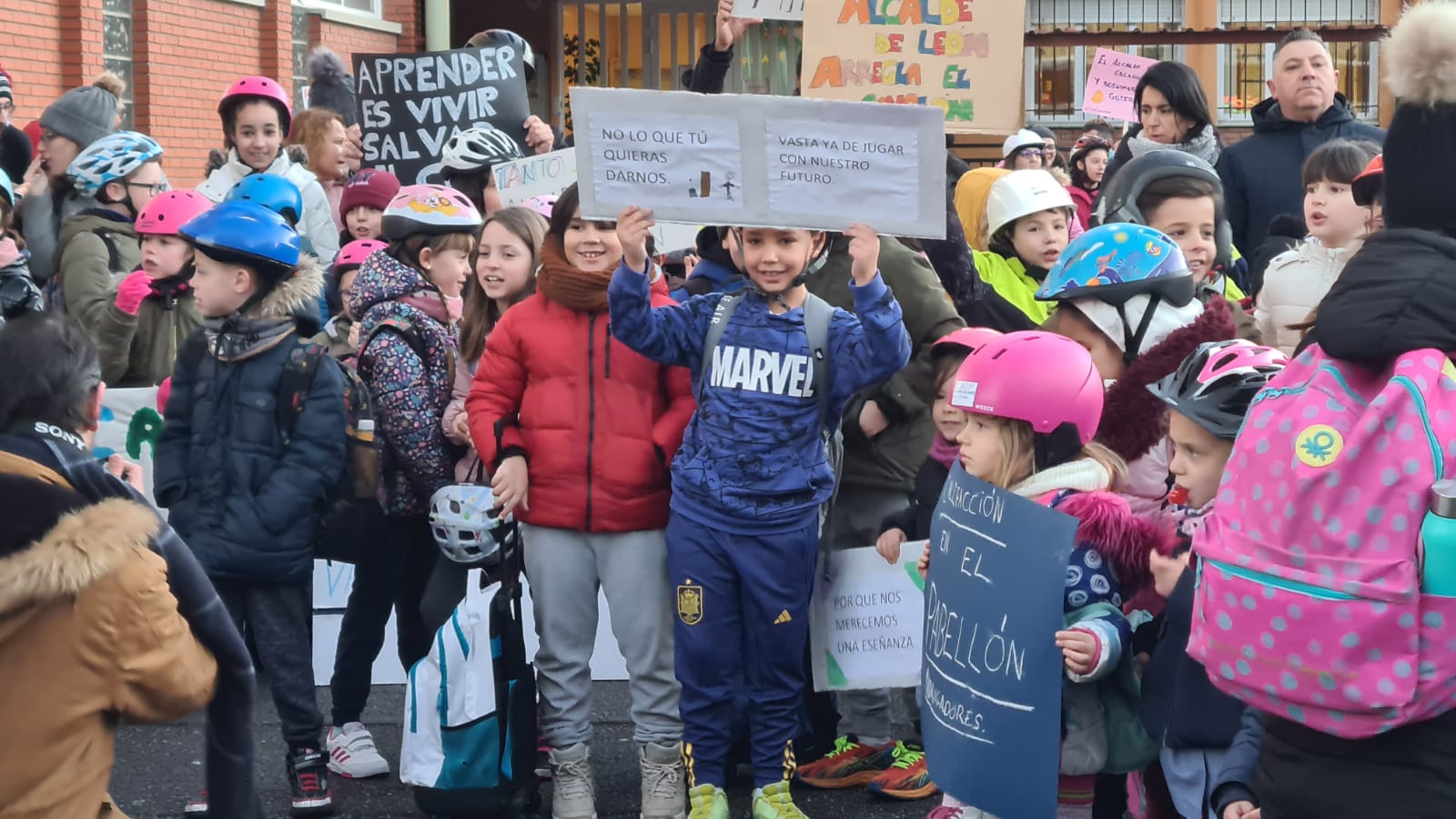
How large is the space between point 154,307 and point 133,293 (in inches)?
3.5

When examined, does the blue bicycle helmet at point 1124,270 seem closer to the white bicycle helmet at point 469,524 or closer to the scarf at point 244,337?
the white bicycle helmet at point 469,524

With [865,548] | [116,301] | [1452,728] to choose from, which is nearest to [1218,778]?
[1452,728]

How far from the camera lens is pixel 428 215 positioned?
5.55 metres

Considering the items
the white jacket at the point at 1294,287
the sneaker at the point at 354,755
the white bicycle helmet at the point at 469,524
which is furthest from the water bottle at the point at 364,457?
the white jacket at the point at 1294,287

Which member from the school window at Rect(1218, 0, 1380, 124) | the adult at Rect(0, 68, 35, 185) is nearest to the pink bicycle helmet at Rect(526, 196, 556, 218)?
the adult at Rect(0, 68, 35, 185)

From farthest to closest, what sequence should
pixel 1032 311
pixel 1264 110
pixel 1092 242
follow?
pixel 1264 110 < pixel 1032 311 < pixel 1092 242

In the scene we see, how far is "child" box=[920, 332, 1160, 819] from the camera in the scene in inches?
132

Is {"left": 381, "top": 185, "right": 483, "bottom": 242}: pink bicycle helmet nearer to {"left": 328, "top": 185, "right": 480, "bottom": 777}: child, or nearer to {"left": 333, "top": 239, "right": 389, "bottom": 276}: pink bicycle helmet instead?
{"left": 328, "top": 185, "right": 480, "bottom": 777}: child

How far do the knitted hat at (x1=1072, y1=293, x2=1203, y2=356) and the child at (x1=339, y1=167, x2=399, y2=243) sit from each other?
4118 millimetres

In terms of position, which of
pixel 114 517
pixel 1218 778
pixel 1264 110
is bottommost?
pixel 1218 778

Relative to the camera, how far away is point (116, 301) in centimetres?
634

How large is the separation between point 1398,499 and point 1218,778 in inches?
32.1

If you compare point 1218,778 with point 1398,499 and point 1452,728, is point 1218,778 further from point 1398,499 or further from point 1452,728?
point 1398,499

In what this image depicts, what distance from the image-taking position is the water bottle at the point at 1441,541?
2.13m
